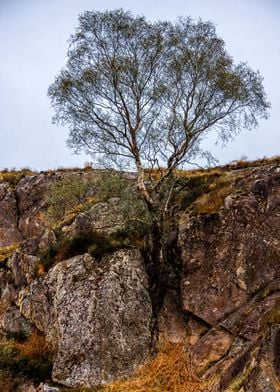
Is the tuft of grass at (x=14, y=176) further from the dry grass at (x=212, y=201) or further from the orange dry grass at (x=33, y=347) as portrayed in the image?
the dry grass at (x=212, y=201)

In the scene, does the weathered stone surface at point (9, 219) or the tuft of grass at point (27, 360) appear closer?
the tuft of grass at point (27, 360)

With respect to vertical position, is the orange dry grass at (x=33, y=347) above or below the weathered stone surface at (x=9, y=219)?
below

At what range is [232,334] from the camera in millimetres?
20016

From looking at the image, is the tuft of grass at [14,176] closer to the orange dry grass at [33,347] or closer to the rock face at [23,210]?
the rock face at [23,210]

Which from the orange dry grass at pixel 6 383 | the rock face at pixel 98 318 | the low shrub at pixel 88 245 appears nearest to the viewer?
the orange dry grass at pixel 6 383

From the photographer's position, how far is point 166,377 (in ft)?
66.1

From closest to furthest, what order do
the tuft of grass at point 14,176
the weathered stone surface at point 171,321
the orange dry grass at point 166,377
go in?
the orange dry grass at point 166,377
the weathered stone surface at point 171,321
the tuft of grass at point 14,176

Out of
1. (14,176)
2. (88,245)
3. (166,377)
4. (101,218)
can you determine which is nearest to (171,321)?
Answer: (166,377)

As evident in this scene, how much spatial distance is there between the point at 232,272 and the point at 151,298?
14.5 ft

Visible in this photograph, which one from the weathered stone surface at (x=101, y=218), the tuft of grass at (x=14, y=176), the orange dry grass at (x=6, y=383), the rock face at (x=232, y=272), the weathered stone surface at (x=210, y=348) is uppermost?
the tuft of grass at (x=14, y=176)

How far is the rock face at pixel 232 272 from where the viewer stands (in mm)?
19594

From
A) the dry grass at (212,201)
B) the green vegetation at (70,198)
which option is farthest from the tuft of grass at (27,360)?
the dry grass at (212,201)

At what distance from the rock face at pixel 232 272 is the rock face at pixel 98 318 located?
2.49 meters

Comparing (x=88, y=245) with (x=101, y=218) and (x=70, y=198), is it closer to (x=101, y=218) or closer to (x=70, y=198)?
(x=101, y=218)
